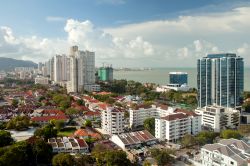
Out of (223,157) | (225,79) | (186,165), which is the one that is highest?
(225,79)

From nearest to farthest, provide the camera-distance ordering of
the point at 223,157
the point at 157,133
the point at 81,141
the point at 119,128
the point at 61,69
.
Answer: the point at 223,157 → the point at 81,141 → the point at 157,133 → the point at 119,128 → the point at 61,69

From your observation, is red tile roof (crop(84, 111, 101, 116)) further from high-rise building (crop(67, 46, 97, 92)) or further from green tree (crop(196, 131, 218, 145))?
high-rise building (crop(67, 46, 97, 92))

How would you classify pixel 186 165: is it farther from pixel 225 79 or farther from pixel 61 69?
pixel 61 69

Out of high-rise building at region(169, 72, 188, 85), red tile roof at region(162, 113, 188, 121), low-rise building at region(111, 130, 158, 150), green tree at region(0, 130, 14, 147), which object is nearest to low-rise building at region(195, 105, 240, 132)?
red tile roof at region(162, 113, 188, 121)

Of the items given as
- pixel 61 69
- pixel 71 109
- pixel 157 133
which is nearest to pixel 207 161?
pixel 157 133

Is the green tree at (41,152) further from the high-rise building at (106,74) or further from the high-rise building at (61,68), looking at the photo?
the high-rise building at (106,74)

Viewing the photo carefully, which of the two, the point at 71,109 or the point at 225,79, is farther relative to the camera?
the point at 71,109
